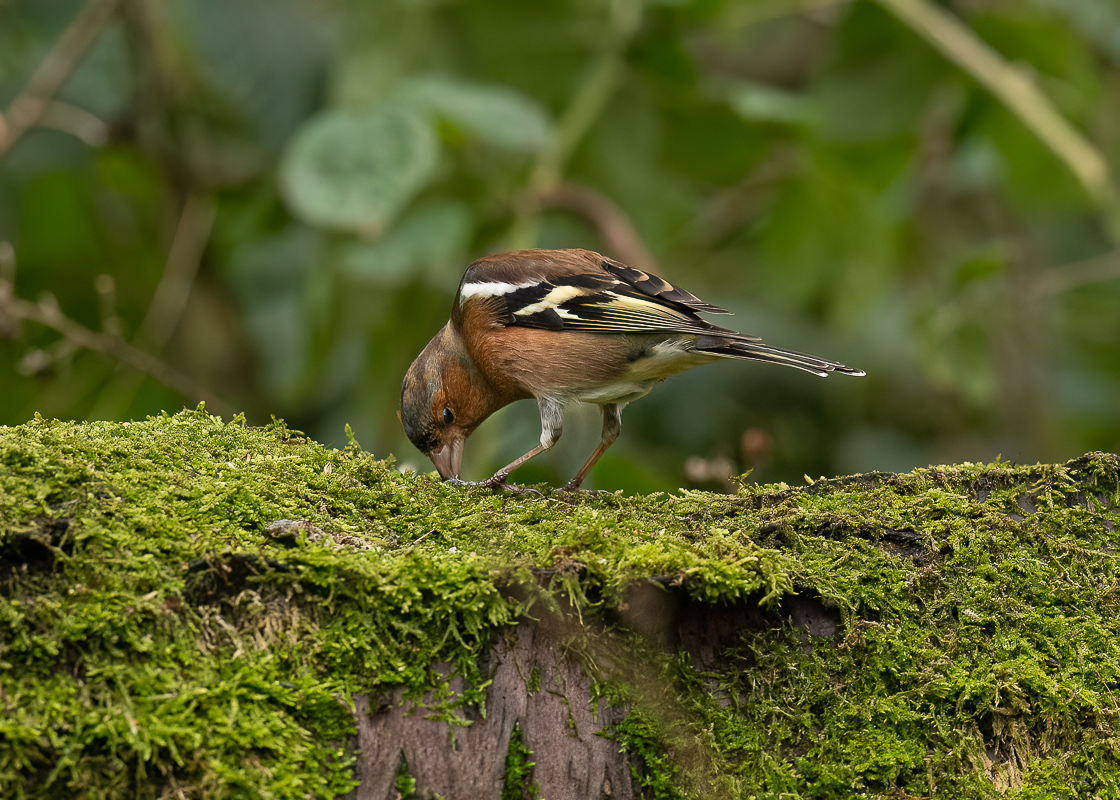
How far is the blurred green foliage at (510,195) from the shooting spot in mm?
6109

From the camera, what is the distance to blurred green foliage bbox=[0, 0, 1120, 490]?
20.0 ft

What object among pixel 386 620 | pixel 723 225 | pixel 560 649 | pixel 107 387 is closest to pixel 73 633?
pixel 386 620

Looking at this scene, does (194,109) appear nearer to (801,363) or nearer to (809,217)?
(809,217)

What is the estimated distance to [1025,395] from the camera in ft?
26.2

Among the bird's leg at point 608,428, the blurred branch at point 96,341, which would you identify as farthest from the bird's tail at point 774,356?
the blurred branch at point 96,341

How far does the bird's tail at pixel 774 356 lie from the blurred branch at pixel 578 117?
2.34 metres

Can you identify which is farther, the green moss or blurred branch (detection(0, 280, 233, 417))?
blurred branch (detection(0, 280, 233, 417))

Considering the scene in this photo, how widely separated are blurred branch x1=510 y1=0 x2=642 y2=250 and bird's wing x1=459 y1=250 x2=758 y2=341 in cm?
140

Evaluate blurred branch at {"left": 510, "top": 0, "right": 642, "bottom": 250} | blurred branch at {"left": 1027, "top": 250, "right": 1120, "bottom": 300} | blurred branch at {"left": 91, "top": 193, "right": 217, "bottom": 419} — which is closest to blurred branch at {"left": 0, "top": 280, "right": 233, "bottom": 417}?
blurred branch at {"left": 91, "top": 193, "right": 217, "bottom": 419}

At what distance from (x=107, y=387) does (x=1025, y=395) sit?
7093 millimetres

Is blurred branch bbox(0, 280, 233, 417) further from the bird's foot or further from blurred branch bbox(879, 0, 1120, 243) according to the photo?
blurred branch bbox(879, 0, 1120, 243)

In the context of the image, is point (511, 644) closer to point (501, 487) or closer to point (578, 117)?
point (501, 487)

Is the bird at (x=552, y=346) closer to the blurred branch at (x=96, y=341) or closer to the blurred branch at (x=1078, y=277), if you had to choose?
the blurred branch at (x=96, y=341)

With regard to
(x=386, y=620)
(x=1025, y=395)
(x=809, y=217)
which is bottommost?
(x=386, y=620)
